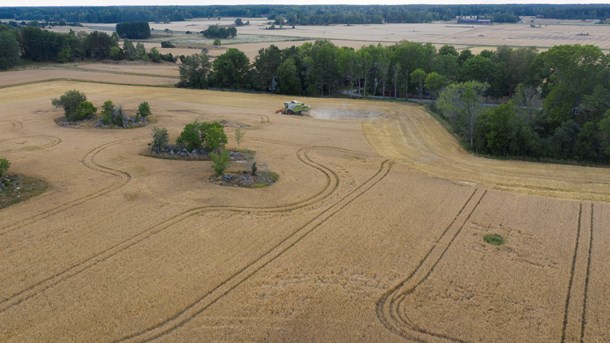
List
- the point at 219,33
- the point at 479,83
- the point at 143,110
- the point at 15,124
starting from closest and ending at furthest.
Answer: the point at 479,83
the point at 15,124
the point at 143,110
the point at 219,33

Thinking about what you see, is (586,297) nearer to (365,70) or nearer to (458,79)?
(458,79)

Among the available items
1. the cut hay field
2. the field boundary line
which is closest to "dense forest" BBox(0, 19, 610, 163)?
the cut hay field

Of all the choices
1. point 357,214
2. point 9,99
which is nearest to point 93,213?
point 357,214

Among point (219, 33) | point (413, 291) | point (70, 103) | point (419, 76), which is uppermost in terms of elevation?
point (219, 33)

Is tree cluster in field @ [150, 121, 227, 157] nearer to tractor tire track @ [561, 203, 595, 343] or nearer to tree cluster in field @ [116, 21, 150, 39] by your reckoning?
tractor tire track @ [561, 203, 595, 343]

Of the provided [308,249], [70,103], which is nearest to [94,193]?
[308,249]

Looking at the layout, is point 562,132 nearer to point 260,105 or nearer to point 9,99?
point 260,105
